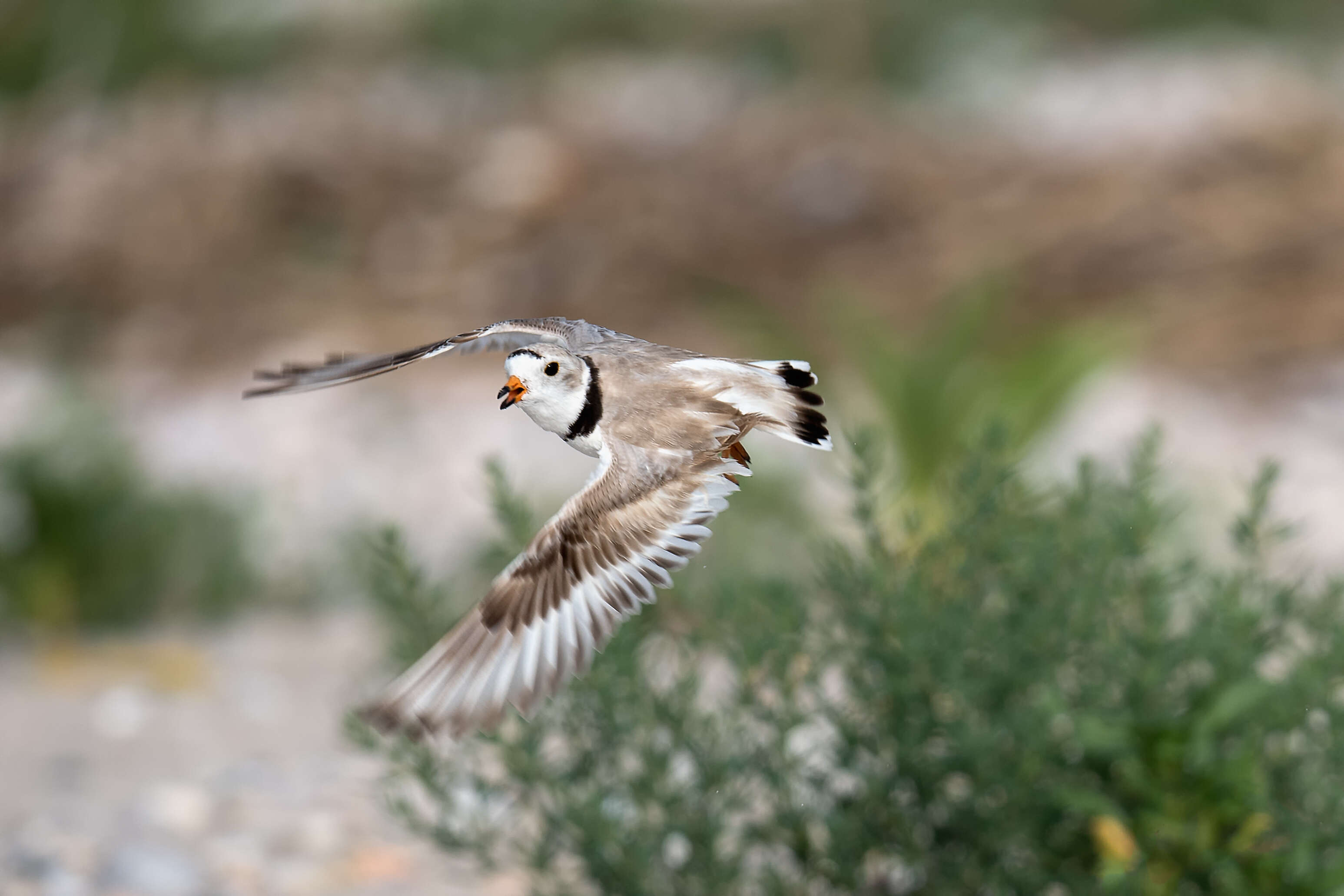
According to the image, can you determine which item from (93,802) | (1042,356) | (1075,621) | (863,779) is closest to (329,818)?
(93,802)

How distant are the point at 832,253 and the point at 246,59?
4.55m

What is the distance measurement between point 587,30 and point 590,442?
31.4 feet

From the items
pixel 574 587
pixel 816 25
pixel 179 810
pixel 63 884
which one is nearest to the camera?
pixel 574 587

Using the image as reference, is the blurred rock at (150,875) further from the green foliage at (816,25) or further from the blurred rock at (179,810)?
the green foliage at (816,25)

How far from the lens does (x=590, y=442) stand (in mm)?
574

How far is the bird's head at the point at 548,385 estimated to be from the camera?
0.56 metres

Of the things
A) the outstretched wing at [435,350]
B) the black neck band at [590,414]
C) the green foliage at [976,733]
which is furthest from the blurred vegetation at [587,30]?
the black neck band at [590,414]

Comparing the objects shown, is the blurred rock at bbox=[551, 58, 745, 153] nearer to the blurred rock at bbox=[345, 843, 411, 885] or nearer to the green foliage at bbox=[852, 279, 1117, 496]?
the green foliage at bbox=[852, 279, 1117, 496]

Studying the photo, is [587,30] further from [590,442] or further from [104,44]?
[590,442]

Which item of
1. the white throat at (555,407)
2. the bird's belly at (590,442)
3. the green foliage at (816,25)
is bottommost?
the bird's belly at (590,442)

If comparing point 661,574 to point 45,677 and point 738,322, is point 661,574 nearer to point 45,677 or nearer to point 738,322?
point 738,322

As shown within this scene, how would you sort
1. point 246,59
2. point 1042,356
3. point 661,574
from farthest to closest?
point 246,59, point 1042,356, point 661,574

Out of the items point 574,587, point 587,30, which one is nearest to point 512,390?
point 574,587

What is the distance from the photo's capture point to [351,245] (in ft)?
20.1
